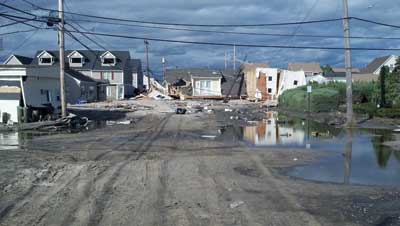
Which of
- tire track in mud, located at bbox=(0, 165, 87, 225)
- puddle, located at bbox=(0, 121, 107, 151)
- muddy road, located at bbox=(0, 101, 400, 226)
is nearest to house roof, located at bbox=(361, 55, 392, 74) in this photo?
puddle, located at bbox=(0, 121, 107, 151)

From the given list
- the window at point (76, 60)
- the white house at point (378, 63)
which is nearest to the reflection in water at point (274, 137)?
the window at point (76, 60)

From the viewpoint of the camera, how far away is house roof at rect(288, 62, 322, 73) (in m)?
116

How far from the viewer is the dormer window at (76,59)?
87.9 m

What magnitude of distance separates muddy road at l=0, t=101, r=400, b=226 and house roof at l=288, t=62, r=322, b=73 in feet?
325

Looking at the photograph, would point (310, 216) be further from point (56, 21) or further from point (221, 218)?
point (56, 21)

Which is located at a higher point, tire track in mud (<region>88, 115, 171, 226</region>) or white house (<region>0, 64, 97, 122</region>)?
white house (<region>0, 64, 97, 122</region>)

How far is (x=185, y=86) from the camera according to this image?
3713 inches

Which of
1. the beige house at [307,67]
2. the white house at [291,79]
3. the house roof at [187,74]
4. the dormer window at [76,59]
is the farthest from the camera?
the beige house at [307,67]

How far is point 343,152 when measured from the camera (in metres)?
20.3

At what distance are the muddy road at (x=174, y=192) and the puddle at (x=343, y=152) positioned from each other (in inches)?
36.8

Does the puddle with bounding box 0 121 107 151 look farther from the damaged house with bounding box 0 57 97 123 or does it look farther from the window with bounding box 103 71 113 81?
the window with bounding box 103 71 113 81

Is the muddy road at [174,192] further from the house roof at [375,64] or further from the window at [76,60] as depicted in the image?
the house roof at [375,64]

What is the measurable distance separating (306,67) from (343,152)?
3942 inches

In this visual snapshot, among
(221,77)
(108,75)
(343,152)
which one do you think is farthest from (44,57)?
(343,152)
